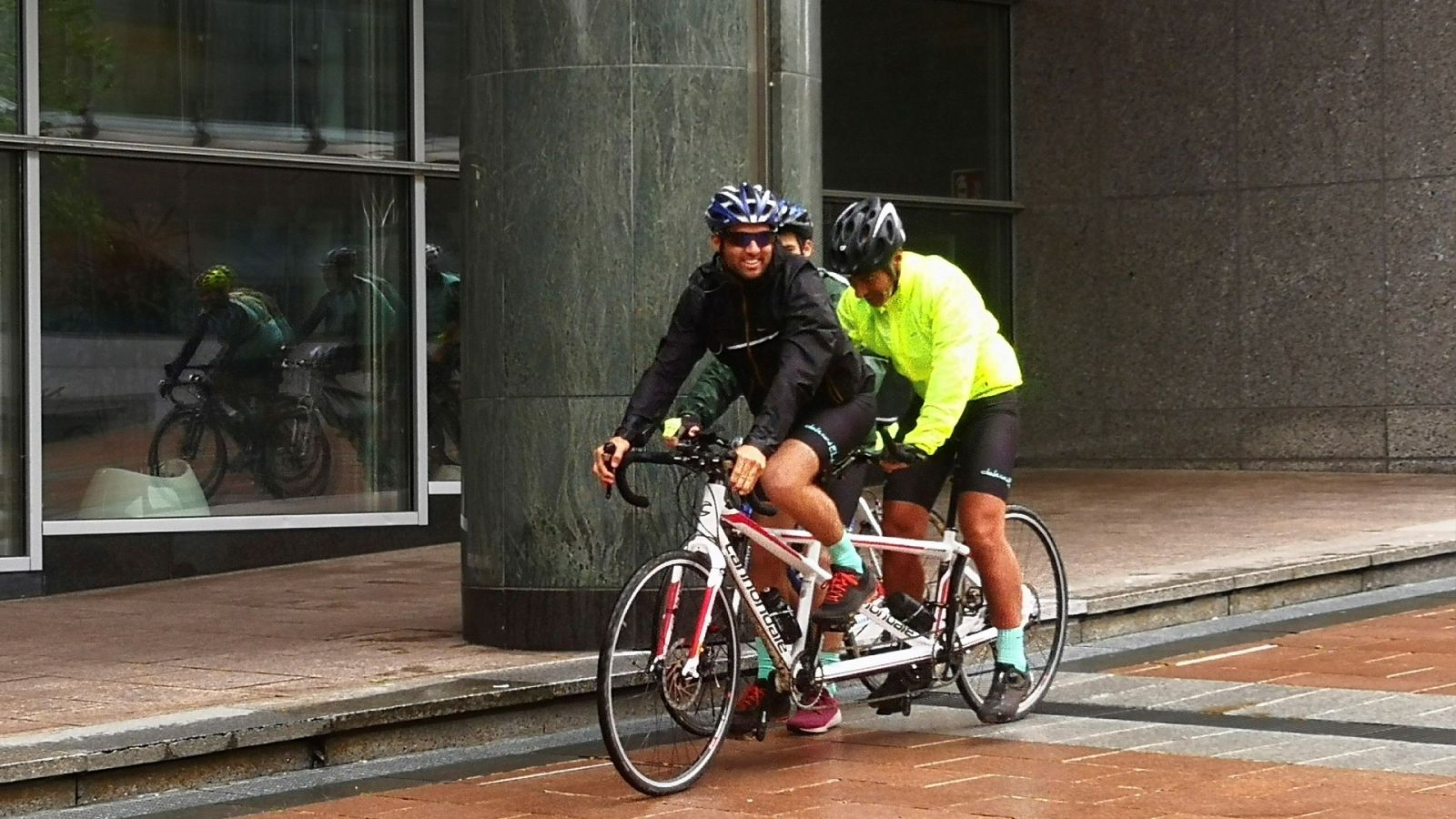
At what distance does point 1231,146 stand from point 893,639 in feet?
35.4

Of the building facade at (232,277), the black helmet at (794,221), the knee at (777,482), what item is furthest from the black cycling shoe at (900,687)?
the building facade at (232,277)

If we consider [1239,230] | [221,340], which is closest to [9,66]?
[221,340]

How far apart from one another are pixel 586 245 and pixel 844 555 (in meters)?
2.30

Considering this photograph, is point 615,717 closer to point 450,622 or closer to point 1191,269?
point 450,622

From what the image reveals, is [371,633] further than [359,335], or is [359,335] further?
[359,335]

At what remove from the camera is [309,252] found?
43.2ft

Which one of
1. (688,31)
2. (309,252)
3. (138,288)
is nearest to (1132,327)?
(309,252)

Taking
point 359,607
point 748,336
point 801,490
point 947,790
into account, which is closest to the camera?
point 947,790

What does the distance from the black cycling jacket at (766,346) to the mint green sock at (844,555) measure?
0.42 metres

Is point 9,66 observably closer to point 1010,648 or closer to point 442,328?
point 442,328

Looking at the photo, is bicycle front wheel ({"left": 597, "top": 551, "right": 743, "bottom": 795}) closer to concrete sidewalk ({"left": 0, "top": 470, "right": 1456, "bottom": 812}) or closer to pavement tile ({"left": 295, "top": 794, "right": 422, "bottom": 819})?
pavement tile ({"left": 295, "top": 794, "right": 422, "bottom": 819})

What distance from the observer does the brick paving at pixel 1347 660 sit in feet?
26.6

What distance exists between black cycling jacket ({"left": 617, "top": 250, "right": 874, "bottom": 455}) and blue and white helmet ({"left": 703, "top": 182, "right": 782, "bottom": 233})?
0.18 meters

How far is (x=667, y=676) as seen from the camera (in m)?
6.33
